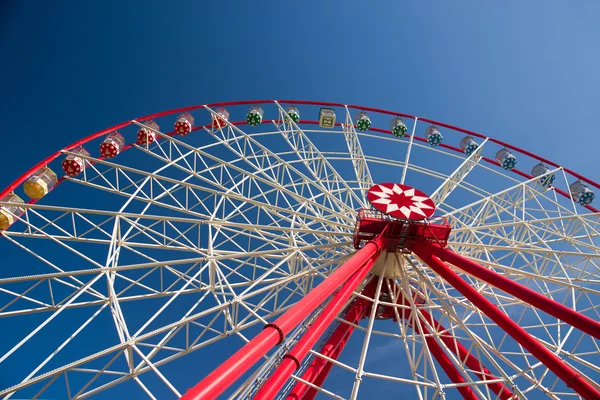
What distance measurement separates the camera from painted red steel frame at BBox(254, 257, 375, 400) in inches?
308

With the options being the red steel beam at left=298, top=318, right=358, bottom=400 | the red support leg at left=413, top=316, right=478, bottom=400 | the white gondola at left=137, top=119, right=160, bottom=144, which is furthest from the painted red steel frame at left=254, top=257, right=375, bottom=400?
the white gondola at left=137, top=119, right=160, bottom=144

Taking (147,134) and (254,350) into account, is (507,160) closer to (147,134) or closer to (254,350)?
(147,134)

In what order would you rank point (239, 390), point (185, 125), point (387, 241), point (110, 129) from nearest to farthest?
point (239, 390)
point (387, 241)
point (110, 129)
point (185, 125)

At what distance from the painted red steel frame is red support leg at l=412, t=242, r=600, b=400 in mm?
2690

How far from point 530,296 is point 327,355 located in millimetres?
6669

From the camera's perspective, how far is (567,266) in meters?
15.8

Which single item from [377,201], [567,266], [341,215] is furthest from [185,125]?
[567,266]

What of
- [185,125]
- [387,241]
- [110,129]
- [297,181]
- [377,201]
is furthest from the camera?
[297,181]

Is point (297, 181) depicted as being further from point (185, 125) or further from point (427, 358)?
point (427, 358)

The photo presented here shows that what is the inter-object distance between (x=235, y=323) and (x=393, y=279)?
6616mm

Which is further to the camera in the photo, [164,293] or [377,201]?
[377,201]

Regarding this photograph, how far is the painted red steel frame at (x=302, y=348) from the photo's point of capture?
782 cm

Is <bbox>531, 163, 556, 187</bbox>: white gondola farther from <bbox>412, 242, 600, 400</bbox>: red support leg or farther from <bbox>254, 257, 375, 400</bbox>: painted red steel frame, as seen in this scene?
<bbox>254, 257, 375, 400</bbox>: painted red steel frame

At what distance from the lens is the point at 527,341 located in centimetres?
861
